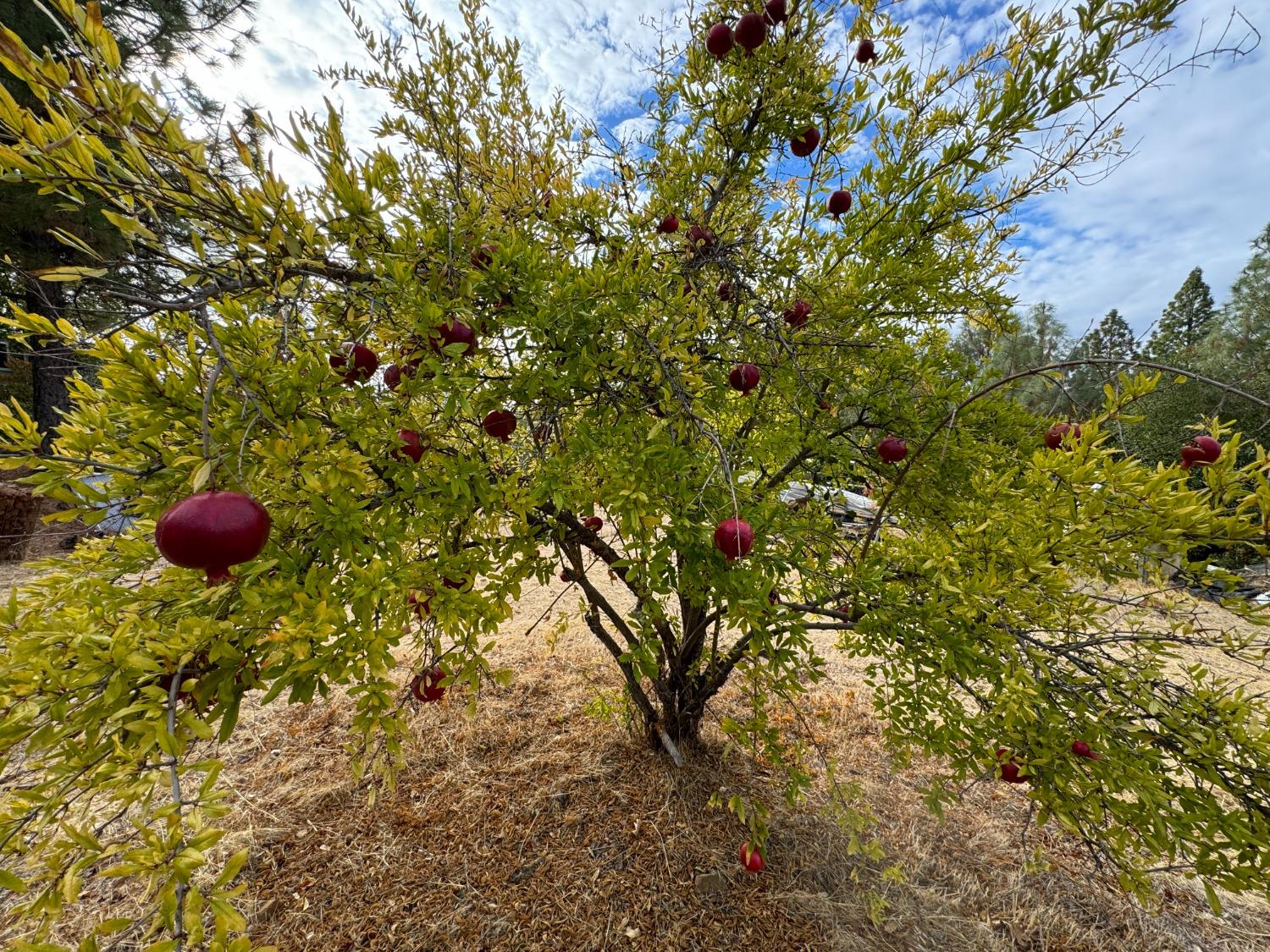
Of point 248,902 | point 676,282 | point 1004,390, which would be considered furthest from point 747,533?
point 248,902

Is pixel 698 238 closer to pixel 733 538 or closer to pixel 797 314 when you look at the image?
pixel 797 314

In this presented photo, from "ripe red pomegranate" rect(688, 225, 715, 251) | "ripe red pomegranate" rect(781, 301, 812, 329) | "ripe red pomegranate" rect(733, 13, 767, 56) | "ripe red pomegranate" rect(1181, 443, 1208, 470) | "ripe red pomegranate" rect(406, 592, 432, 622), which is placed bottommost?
"ripe red pomegranate" rect(406, 592, 432, 622)

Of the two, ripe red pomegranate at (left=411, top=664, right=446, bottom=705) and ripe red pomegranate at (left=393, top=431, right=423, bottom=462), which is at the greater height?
ripe red pomegranate at (left=393, top=431, right=423, bottom=462)

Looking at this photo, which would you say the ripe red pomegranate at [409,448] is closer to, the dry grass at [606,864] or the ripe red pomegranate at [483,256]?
the ripe red pomegranate at [483,256]

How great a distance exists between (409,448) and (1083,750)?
208 centimetres

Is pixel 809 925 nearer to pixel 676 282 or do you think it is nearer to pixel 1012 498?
pixel 1012 498

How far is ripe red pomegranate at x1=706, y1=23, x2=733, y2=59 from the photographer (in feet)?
5.94

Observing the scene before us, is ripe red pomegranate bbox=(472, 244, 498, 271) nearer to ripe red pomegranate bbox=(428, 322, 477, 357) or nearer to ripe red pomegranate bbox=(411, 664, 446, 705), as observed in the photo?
ripe red pomegranate bbox=(428, 322, 477, 357)

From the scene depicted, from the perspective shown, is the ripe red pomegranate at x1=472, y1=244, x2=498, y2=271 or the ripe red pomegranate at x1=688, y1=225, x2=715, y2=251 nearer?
the ripe red pomegranate at x1=472, y1=244, x2=498, y2=271

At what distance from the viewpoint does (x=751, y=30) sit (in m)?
1.74

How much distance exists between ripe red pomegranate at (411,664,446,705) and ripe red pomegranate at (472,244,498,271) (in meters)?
1.13

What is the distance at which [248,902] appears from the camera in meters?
1.97

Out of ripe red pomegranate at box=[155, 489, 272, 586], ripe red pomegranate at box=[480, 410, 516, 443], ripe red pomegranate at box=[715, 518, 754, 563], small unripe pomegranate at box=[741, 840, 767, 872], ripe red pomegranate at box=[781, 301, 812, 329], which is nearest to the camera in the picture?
ripe red pomegranate at box=[155, 489, 272, 586]

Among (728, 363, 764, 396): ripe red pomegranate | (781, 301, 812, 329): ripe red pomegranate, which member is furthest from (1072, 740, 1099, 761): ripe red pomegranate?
(781, 301, 812, 329): ripe red pomegranate
